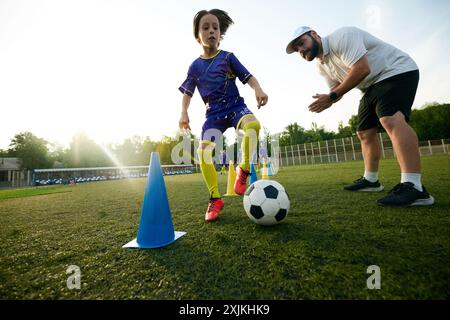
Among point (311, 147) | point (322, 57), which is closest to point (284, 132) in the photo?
point (311, 147)

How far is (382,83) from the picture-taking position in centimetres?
254

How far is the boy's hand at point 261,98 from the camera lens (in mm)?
2750

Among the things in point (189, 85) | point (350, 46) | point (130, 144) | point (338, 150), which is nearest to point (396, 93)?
point (350, 46)

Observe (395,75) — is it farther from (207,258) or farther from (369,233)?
(207,258)

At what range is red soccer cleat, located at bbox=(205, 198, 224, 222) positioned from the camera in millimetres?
2276

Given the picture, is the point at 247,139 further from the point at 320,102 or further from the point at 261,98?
the point at 320,102

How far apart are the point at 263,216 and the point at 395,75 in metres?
2.28

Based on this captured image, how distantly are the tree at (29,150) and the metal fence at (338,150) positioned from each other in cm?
4474

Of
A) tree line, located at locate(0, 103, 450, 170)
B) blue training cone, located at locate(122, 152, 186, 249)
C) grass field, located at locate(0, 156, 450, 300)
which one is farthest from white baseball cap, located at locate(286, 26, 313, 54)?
tree line, located at locate(0, 103, 450, 170)

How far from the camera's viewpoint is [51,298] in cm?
103

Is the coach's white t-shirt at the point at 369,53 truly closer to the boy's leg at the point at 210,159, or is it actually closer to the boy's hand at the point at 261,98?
the boy's hand at the point at 261,98

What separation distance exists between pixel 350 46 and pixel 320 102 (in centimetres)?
72

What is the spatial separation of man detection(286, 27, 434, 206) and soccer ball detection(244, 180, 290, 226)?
1.13m
